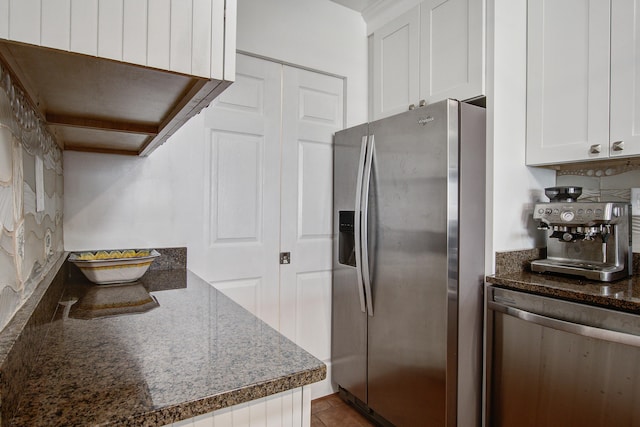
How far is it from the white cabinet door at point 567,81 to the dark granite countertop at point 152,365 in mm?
1678

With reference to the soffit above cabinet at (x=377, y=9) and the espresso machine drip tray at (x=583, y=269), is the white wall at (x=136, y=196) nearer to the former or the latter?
the soffit above cabinet at (x=377, y=9)

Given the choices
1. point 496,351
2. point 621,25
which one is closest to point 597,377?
point 496,351

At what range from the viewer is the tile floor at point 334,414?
2158 mm

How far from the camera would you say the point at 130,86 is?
719 mm

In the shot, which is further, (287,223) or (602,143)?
(287,223)

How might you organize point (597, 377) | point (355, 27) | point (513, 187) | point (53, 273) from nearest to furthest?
point (53, 273) → point (597, 377) → point (513, 187) → point (355, 27)

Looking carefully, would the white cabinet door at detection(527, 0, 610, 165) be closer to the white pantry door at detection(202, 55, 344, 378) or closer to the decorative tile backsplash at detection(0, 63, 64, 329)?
the white pantry door at detection(202, 55, 344, 378)

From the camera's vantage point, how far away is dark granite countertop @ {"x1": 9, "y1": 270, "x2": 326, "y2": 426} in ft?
1.90

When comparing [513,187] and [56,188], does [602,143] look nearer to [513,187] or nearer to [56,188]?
[513,187]

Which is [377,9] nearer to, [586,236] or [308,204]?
[308,204]

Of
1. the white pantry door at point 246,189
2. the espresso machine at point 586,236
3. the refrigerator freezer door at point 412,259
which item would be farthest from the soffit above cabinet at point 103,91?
the espresso machine at point 586,236

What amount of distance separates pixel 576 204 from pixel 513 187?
0.28 m

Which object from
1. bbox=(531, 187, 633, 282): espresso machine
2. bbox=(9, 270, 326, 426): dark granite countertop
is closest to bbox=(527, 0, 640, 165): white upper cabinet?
bbox=(531, 187, 633, 282): espresso machine

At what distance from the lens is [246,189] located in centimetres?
216
